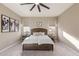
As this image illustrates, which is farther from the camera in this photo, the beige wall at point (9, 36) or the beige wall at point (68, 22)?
the beige wall at point (68, 22)

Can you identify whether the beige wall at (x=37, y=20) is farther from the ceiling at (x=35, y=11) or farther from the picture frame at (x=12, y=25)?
the picture frame at (x=12, y=25)

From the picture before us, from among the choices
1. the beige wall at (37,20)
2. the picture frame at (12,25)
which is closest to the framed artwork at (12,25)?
the picture frame at (12,25)

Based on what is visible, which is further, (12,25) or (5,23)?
(12,25)

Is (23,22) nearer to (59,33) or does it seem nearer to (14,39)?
(14,39)

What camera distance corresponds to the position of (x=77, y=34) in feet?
5.98

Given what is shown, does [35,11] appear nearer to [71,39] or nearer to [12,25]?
[12,25]

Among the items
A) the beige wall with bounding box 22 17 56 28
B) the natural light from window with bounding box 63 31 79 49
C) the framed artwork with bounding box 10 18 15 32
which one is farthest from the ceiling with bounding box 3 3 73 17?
the natural light from window with bounding box 63 31 79 49

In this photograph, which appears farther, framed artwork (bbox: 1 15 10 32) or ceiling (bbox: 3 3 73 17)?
ceiling (bbox: 3 3 73 17)

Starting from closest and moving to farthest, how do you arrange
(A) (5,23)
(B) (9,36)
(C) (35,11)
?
(A) (5,23)
(C) (35,11)
(B) (9,36)

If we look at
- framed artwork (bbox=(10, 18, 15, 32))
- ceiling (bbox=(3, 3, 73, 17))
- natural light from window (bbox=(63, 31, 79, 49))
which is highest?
ceiling (bbox=(3, 3, 73, 17))

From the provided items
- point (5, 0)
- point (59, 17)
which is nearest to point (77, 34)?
point (59, 17)

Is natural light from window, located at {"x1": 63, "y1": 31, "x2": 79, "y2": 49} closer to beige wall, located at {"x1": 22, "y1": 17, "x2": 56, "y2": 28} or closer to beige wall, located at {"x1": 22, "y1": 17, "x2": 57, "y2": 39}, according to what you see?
beige wall, located at {"x1": 22, "y1": 17, "x2": 57, "y2": 39}

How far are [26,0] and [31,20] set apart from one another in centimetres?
75

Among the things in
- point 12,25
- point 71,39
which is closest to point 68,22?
point 71,39
